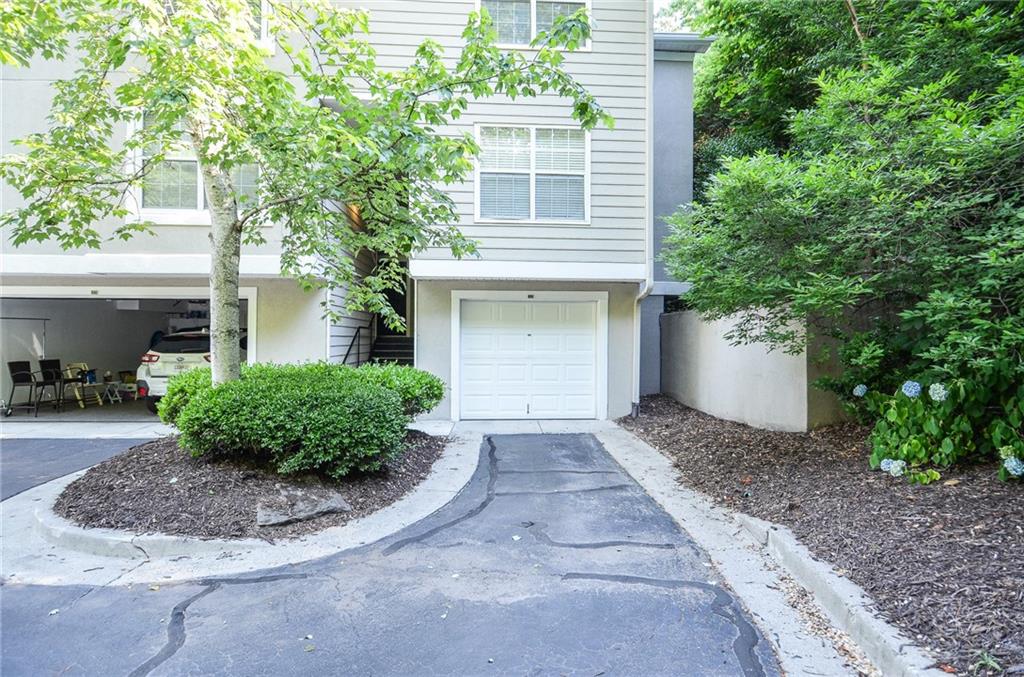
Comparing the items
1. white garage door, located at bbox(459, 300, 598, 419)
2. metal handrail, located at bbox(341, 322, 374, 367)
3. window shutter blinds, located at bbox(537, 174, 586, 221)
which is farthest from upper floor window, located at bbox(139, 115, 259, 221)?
window shutter blinds, located at bbox(537, 174, 586, 221)

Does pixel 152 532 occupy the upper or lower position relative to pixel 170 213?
lower

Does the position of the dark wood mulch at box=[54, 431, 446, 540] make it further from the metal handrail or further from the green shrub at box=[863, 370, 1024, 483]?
the green shrub at box=[863, 370, 1024, 483]

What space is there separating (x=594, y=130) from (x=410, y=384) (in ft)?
16.9

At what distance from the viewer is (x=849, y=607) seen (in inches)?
108

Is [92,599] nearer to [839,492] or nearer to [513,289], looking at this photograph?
[839,492]

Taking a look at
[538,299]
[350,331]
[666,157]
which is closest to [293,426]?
[538,299]

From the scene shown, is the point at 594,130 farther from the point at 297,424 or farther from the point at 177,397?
the point at 177,397

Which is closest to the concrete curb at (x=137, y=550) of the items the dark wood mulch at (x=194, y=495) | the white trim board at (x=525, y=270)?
the dark wood mulch at (x=194, y=495)

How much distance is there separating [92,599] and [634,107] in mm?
8855

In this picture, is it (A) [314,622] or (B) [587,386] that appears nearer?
(A) [314,622]

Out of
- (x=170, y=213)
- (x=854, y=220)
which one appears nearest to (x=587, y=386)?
(x=854, y=220)

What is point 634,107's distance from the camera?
8.48 metres

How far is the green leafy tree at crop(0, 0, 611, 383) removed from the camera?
3625 millimetres

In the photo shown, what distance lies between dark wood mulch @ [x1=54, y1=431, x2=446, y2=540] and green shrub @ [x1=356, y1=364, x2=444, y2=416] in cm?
127
